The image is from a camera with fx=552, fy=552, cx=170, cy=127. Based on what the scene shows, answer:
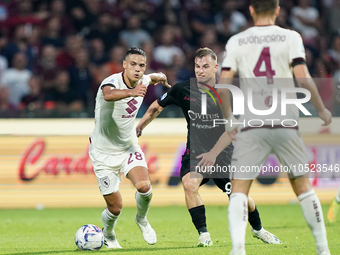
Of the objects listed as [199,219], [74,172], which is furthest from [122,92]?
[74,172]

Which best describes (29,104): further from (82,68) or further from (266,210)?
(266,210)

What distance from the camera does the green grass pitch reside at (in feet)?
20.3

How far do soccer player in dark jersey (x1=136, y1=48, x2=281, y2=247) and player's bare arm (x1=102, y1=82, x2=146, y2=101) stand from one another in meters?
1.08

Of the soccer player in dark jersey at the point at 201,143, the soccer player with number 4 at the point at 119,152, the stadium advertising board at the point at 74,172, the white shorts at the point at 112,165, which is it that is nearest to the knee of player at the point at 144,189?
the soccer player with number 4 at the point at 119,152

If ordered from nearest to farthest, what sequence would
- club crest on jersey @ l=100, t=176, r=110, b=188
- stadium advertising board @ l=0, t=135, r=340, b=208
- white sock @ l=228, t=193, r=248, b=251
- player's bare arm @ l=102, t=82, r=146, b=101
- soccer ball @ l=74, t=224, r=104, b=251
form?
white sock @ l=228, t=193, r=248, b=251, player's bare arm @ l=102, t=82, r=146, b=101, soccer ball @ l=74, t=224, r=104, b=251, club crest on jersey @ l=100, t=176, r=110, b=188, stadium advertising board @ l=0, t=135, r=340, b=208

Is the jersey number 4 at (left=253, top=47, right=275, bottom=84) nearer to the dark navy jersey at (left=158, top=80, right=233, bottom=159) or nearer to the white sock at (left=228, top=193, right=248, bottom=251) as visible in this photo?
the white sock at (left=228, top=193, right=248, bottom=251)

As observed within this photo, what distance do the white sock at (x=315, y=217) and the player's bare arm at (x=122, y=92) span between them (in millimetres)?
2088

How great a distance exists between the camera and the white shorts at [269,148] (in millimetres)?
4453

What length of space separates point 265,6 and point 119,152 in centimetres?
301

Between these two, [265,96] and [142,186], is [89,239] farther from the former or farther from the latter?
[265,96]

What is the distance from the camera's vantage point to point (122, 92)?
5926 millimetres

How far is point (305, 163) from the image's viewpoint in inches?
176

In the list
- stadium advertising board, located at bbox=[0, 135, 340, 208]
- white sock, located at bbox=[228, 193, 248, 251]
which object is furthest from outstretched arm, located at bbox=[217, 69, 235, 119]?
stadium advertising board, located at bbox=[0, 135, 340, 208]

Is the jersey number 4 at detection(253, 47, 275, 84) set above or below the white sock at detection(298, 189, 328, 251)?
above
